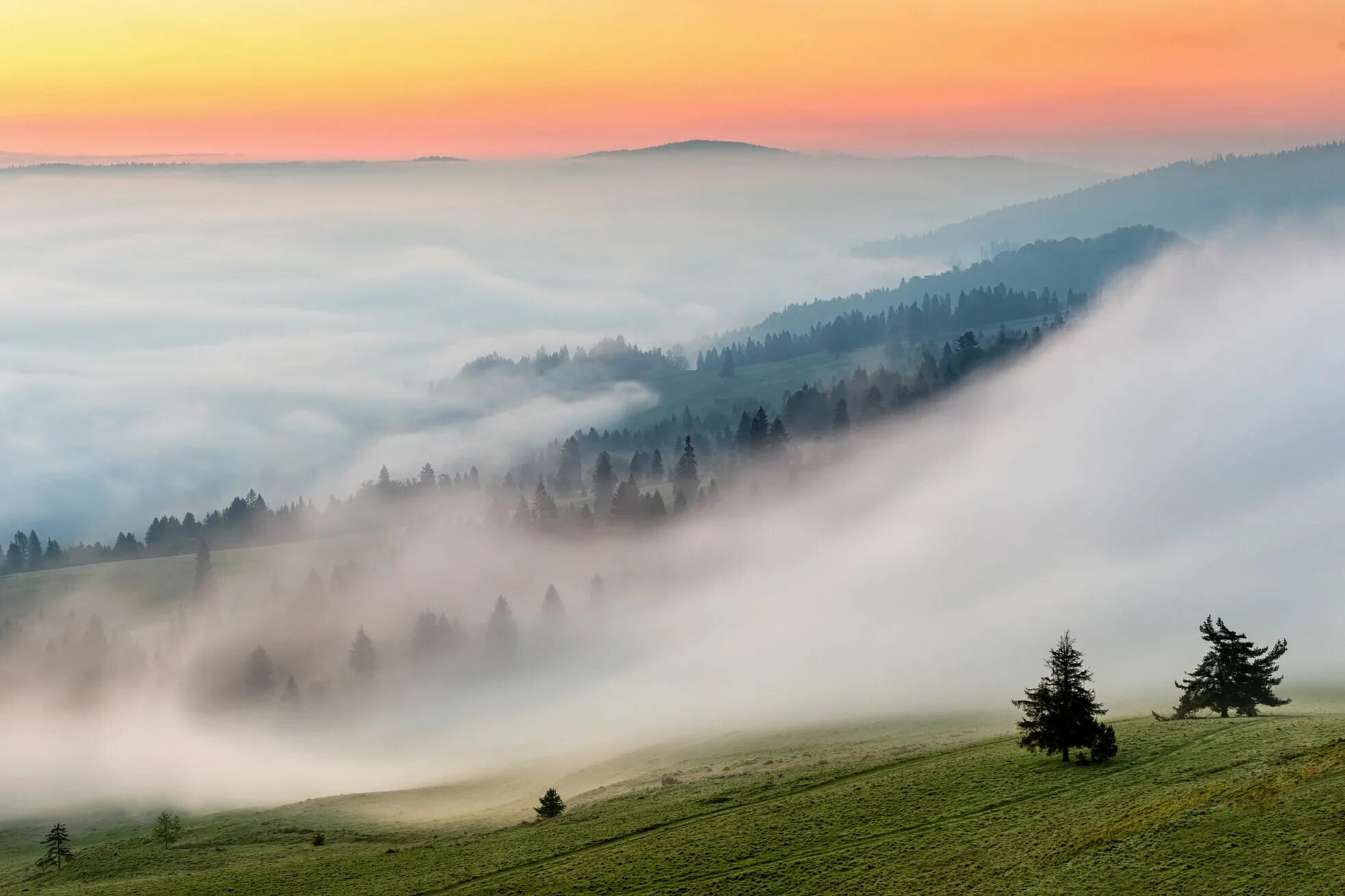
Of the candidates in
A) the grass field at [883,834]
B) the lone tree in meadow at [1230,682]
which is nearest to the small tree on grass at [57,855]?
the grass field at [883,834]

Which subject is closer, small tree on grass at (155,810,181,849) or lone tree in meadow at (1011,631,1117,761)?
lone tree in meadow at (1011,631,1117,761)

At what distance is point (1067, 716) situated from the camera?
80.2 metres

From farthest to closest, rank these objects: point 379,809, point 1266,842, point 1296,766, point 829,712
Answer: point 829,712 → point 379,809 → point 1296,766 → point 1266,842

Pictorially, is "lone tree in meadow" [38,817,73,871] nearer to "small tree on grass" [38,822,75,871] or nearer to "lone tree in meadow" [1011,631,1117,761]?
"small tree on grass" [38,822,75,871]

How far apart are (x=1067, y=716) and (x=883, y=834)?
1777 cm

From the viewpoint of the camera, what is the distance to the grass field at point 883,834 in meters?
60.2

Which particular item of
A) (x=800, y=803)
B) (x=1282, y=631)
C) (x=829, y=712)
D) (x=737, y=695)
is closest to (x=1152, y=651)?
(x=1282, y=631)

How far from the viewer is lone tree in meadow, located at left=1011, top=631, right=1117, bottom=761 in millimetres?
79688

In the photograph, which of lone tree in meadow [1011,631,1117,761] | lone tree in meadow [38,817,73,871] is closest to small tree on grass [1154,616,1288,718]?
lone tree in meadow [1011,631,1117,761]

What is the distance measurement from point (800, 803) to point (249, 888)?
43721mm

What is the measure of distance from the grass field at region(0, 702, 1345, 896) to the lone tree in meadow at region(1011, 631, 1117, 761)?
1755 mm

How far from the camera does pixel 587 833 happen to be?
3346 inches

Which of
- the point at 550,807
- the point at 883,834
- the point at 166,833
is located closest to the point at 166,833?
the point at 166,833

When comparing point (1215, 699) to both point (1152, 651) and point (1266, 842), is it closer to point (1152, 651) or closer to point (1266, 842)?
point (1266, 842)
